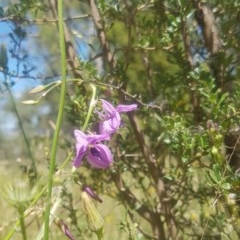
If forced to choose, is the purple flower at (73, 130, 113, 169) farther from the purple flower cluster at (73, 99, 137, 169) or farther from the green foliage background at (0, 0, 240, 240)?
the green foliage background at (0, 0, 240, 240)

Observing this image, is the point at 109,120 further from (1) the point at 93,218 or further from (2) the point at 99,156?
(1) the point at 93,218

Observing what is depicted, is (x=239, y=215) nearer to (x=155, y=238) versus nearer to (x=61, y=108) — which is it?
(x=155, y=238)

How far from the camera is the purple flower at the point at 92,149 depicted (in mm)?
981

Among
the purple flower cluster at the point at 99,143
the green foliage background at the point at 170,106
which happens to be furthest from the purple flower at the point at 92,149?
the green foliage background at the point at 170,106

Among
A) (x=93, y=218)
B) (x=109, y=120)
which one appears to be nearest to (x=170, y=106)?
(x=109, y=120)

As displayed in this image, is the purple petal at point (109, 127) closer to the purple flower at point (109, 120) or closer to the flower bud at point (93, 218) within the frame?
the purple flower at point (109, 120)

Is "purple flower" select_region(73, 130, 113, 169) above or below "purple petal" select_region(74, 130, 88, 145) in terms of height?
below

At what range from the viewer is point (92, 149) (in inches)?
39.5

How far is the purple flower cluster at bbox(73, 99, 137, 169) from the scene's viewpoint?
0.98 m

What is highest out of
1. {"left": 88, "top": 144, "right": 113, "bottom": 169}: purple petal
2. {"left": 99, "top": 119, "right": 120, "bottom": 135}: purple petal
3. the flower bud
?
{"left": 99, "top": 119, "right": 120, "bottom": 135}: purple petal

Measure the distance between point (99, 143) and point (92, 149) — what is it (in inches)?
0.6

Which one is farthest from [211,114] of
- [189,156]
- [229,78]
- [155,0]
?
[155,0]

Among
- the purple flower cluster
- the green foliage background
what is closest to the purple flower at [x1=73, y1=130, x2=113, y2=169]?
the purple flower cluster

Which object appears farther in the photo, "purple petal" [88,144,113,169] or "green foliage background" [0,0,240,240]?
"green foliage background" [0,0,240,240]
